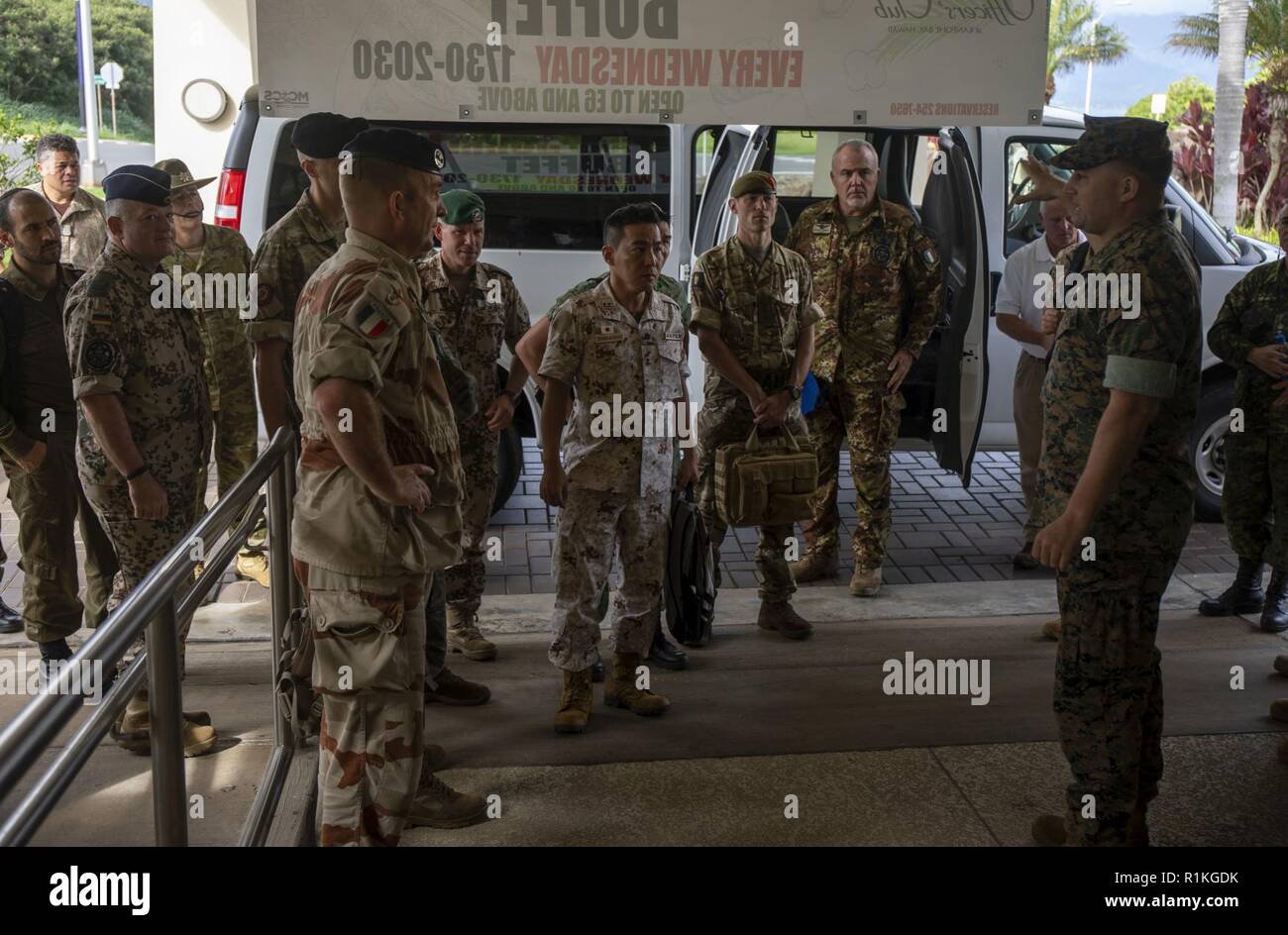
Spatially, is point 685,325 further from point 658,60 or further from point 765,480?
point 658,60

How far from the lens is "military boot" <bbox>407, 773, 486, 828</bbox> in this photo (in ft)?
12.2

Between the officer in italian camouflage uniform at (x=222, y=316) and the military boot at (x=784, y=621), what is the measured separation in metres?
2.46

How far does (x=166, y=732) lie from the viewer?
103 inches

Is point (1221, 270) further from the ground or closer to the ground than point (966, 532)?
further from the ground

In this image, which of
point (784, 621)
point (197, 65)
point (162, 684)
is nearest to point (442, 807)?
point (162, 684)

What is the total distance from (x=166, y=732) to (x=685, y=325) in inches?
104

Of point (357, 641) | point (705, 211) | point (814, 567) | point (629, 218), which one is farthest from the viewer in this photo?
point (705, 211)

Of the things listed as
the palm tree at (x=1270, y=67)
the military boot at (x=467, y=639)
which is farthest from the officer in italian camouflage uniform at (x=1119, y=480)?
the palm tree at (x=1270, y=67)

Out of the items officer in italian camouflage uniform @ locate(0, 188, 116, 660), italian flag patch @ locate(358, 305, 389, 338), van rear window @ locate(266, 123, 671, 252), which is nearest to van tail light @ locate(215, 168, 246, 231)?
van rear window @ locate(266, 123, 671, 252)

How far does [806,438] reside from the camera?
17.5 feet
